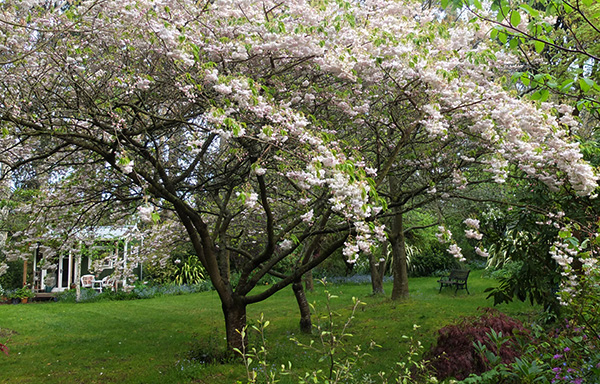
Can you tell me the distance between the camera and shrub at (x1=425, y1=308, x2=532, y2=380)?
4.06 meters

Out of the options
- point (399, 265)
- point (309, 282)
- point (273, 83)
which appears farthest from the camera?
point (309, 282)

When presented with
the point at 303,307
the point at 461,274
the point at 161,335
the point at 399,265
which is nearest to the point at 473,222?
the point at 303,307

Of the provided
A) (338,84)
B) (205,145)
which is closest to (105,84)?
(205,145)

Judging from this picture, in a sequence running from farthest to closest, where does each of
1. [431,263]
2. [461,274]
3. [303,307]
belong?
[431,263] < [461,274] < [303,307]

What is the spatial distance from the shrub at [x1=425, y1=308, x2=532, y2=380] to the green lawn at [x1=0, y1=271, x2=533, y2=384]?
1318mm

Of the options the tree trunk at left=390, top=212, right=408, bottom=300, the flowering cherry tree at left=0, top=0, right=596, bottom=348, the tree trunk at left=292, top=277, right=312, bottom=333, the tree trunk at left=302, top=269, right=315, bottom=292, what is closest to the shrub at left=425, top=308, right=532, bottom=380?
the flowering cherry tree at left=0, top=0, right=596, bottom=348

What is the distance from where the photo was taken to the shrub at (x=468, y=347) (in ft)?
13.3

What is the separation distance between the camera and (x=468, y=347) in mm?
4250

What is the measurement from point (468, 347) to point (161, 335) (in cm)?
602

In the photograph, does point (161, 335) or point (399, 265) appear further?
point (399, 265)

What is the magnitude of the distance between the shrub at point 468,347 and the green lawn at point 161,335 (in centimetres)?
132

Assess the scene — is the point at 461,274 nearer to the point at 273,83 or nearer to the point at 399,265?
the point at 399,265

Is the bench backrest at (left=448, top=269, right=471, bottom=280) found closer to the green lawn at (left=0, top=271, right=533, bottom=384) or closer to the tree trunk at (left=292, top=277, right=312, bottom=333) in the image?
the green lawn at (left=0, top=271, right=533, bottom=384)

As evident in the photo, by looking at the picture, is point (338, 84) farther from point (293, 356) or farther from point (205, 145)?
point (293, 356)
